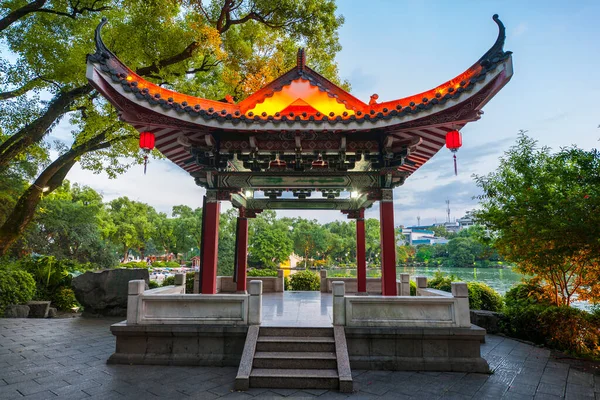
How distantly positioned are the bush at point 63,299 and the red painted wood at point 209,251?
10907 millimetres

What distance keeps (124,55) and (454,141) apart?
11033 millimetres

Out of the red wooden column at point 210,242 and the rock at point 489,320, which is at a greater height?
the red wooden column at point 210,242

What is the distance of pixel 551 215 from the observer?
26.0 ft

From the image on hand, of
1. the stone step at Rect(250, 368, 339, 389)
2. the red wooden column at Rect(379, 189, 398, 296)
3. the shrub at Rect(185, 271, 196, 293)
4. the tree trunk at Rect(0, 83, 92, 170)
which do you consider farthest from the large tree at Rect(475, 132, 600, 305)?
the tree trunk at Rect(0, 83, 92, 170)

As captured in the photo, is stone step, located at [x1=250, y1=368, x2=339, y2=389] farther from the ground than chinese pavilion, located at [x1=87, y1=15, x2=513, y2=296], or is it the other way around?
chinese pavilion, located at [x1=87, y1=15, x2=513, y2=296]

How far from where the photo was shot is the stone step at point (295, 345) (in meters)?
6.25

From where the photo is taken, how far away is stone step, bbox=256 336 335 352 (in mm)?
6250

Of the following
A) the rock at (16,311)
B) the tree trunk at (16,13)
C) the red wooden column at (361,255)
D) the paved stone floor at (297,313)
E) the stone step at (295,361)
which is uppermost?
the tree trunk at (16,13)

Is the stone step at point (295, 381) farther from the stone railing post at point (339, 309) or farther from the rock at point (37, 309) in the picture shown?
the rock at point (37, 309)

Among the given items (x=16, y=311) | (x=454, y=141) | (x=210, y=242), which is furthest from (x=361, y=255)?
(x=16, y=311)

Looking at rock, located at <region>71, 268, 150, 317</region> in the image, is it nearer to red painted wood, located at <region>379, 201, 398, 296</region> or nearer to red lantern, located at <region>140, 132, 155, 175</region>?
red lantern, located at <region>140, 132, 155, 175</region>

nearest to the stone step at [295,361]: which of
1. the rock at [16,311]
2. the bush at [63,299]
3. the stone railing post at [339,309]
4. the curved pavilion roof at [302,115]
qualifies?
the stone railing post at [339,309]

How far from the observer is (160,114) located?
658cm

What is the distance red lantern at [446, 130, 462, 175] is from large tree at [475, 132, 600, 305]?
9.83 ft
